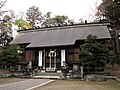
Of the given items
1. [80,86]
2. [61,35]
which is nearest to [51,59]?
[61,35]

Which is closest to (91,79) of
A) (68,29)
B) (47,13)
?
(68,29)

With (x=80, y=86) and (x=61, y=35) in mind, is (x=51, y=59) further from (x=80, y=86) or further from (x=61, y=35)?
(x=80, y=86)

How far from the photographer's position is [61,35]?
23.5m

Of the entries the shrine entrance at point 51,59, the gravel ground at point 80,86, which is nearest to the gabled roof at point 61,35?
the shrine entrance at point 51,59

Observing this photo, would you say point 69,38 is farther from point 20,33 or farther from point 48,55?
point 20,33

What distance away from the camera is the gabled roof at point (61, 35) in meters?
21.0

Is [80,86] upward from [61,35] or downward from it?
downward

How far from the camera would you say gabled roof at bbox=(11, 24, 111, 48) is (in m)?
21.0

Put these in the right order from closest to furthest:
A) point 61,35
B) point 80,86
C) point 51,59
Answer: point 80,86 → point 51,59 → point 61,35

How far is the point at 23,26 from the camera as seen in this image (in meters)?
36.8

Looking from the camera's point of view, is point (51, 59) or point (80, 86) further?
point (51, 59)

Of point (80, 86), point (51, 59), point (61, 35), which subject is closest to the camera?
point (80, 86)

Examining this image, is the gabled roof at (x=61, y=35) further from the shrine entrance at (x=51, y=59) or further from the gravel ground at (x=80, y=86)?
the gravel ground at (x=80, y=86)

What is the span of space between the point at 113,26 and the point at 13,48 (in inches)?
631
